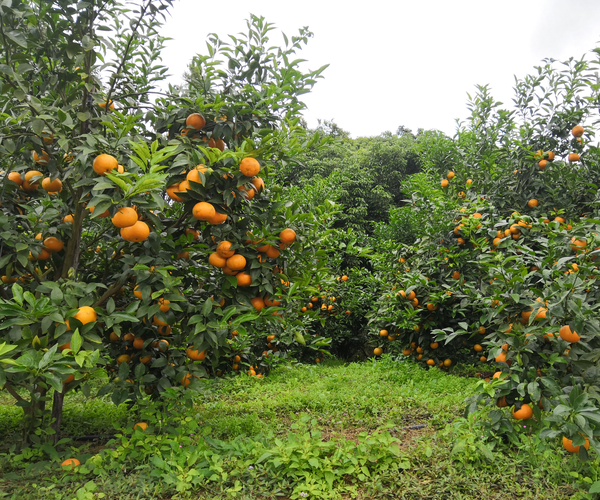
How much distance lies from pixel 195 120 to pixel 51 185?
967 millimetres

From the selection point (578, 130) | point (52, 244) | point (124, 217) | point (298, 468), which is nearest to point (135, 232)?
point (124, 217)

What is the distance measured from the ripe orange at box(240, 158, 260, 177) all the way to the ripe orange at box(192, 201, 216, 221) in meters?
0.26

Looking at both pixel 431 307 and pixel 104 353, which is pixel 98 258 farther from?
pixel 431 307

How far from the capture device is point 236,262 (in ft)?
6.98

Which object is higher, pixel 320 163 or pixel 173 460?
pixel 320 163

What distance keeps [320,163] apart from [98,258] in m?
9.98

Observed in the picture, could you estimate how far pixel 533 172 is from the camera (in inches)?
201

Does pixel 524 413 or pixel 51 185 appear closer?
pixel 524 413

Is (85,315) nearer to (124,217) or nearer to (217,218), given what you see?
(124,217)

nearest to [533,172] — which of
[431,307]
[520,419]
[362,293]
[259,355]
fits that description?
[431,307]

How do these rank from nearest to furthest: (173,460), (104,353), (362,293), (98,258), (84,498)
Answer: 1. (84,498)
2. (173,460)
3. (104,353)
4. (98,258)
5. (362,293)

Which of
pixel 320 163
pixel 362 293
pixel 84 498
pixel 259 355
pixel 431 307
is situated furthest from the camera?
pixel 320 163

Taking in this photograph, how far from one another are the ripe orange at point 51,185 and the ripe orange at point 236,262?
1158mm

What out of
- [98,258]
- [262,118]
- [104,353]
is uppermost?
[262,118]
